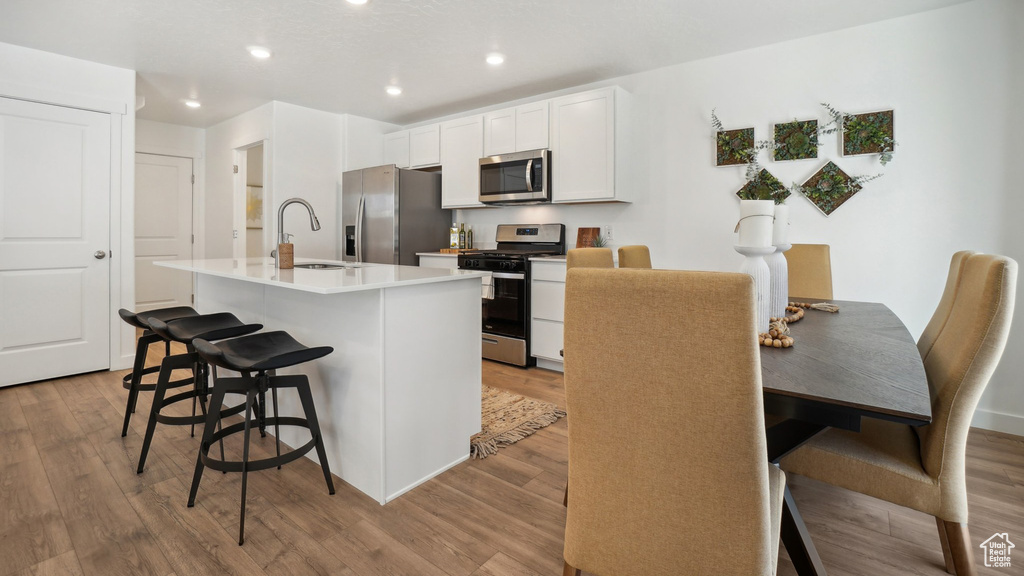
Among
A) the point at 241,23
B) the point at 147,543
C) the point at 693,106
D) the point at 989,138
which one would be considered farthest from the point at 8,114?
the point at 989,138

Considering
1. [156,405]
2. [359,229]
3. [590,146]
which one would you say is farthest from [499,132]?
[156,405]

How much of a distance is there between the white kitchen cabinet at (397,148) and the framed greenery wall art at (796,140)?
11.5 ft

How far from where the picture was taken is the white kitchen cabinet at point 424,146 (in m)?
4.89

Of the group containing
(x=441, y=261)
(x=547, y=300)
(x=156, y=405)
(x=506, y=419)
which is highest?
(x=441, y=261)

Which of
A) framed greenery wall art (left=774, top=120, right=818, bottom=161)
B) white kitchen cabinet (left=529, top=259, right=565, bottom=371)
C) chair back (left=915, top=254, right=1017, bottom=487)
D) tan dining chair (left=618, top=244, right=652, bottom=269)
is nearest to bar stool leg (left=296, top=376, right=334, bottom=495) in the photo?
tan dining chair (left=618, top=244, right=652, bottom=269)

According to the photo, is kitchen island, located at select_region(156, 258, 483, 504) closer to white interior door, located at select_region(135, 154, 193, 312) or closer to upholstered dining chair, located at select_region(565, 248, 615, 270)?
upholstered dining chair, located at select_region(565, 248, 615, 270)

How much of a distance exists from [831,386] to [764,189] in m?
2.67

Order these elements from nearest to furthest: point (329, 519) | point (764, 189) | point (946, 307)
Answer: point (946, 307), point (329, 519), point (764, 189)

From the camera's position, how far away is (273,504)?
1912mm

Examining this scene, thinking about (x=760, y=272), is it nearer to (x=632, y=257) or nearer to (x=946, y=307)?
(x=946, y=307)

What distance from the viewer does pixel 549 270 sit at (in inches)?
152

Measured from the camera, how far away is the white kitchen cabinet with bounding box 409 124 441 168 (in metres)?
4.89

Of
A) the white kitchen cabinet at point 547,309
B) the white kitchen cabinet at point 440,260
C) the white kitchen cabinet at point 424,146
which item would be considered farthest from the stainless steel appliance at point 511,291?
the white kitchen cabinet at point 424,146

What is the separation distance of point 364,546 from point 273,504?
499 millimetres
